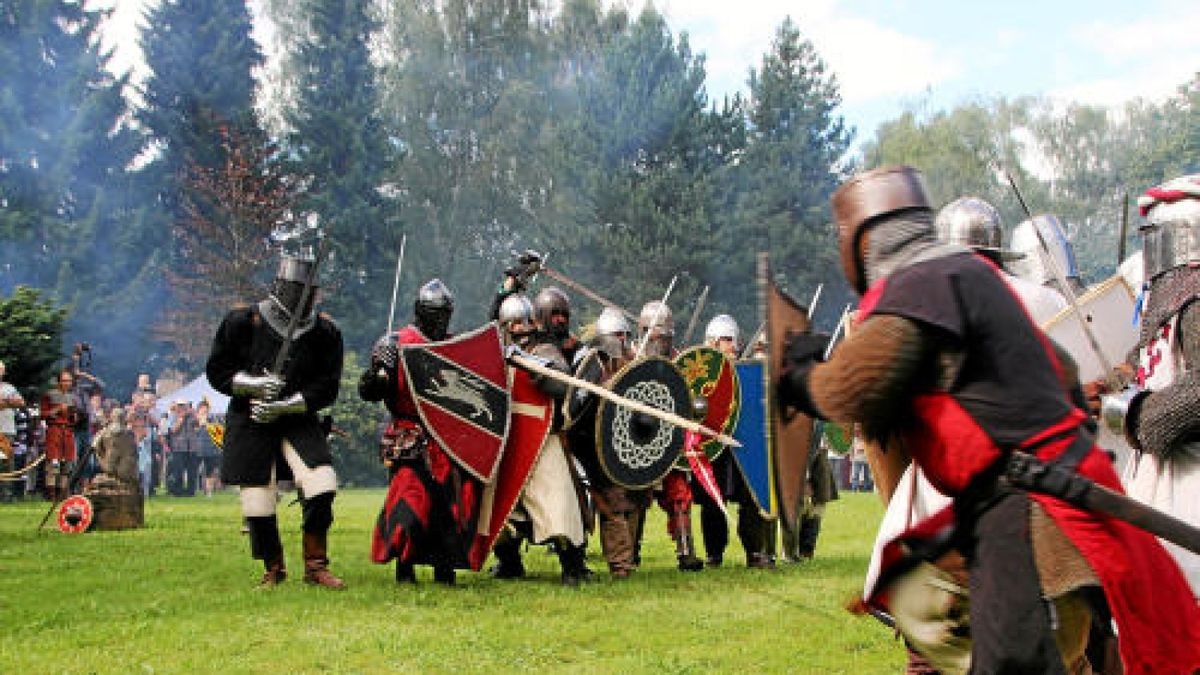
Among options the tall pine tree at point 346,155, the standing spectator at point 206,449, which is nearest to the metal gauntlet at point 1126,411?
the standing spectator at point 206,449

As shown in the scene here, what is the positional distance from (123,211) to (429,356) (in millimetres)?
27176

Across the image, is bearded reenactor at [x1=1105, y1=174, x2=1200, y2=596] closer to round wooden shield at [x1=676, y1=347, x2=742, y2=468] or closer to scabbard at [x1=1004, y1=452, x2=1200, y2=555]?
scabbard at [x1=1004, y1=452, x2=1200, y2=555]

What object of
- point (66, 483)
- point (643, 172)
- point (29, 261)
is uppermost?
point (643, 172)

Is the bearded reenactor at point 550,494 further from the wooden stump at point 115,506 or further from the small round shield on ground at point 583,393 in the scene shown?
the wooden stump at point 115,506

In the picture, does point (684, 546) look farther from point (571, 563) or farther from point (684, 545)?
point (571, 563)

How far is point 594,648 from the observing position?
18.2 ft

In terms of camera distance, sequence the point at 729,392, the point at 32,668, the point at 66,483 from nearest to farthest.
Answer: the point at 32,668
the point at 729,392
the point at 66,483

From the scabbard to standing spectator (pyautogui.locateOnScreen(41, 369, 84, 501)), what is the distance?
1348 cm

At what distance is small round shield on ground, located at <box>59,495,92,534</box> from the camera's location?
10.8 metres

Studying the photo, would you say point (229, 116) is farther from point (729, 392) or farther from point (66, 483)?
point (729, 392)

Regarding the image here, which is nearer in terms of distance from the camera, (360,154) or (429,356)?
(429,356)

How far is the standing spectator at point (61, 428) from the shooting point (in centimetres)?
1479

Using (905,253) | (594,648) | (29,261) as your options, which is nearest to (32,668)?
(594,648)

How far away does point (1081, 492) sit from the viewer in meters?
2.78
